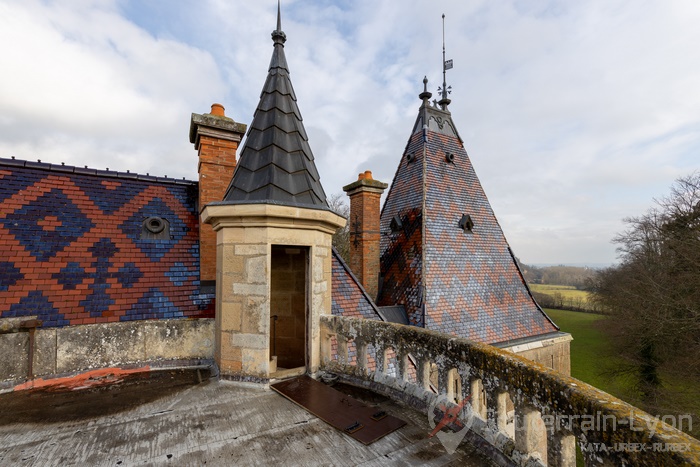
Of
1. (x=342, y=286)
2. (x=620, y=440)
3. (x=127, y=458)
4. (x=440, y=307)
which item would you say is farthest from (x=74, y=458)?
(x=440, y=307)

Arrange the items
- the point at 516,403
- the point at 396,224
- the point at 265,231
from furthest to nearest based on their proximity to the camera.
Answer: the point at 396,224, the point at 265,231, the point at 516,403

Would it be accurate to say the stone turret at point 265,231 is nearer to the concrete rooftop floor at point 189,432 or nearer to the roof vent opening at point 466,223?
the concrete rooftop floor at point 189,432

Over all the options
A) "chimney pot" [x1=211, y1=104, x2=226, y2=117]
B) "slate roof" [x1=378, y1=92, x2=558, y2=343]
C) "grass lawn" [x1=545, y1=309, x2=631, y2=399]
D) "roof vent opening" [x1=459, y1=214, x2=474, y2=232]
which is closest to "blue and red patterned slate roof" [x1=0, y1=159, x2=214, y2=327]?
"chimney pot" [x1=211, y1=104, x2=226, y2=117]

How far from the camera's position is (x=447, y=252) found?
1023 cm

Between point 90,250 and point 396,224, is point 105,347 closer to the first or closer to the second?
point 90,250

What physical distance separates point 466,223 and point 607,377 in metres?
14.2

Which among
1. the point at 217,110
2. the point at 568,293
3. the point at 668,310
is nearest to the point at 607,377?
the point at 668,310

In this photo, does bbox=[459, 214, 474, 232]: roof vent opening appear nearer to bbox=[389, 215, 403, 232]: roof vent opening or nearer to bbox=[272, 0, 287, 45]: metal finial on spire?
bbox=[389, 215, 403, 232]: roof vent opening

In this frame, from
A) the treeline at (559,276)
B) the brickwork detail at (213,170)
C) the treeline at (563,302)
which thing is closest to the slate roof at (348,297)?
the brickwork detail at (213,170)

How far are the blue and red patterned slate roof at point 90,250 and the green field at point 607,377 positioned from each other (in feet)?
47.0

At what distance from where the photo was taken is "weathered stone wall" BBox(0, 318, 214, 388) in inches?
152

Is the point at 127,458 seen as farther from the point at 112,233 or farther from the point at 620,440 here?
the point at 112,233

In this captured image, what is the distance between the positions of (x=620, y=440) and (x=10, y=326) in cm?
586

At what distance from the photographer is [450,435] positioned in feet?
9.20
